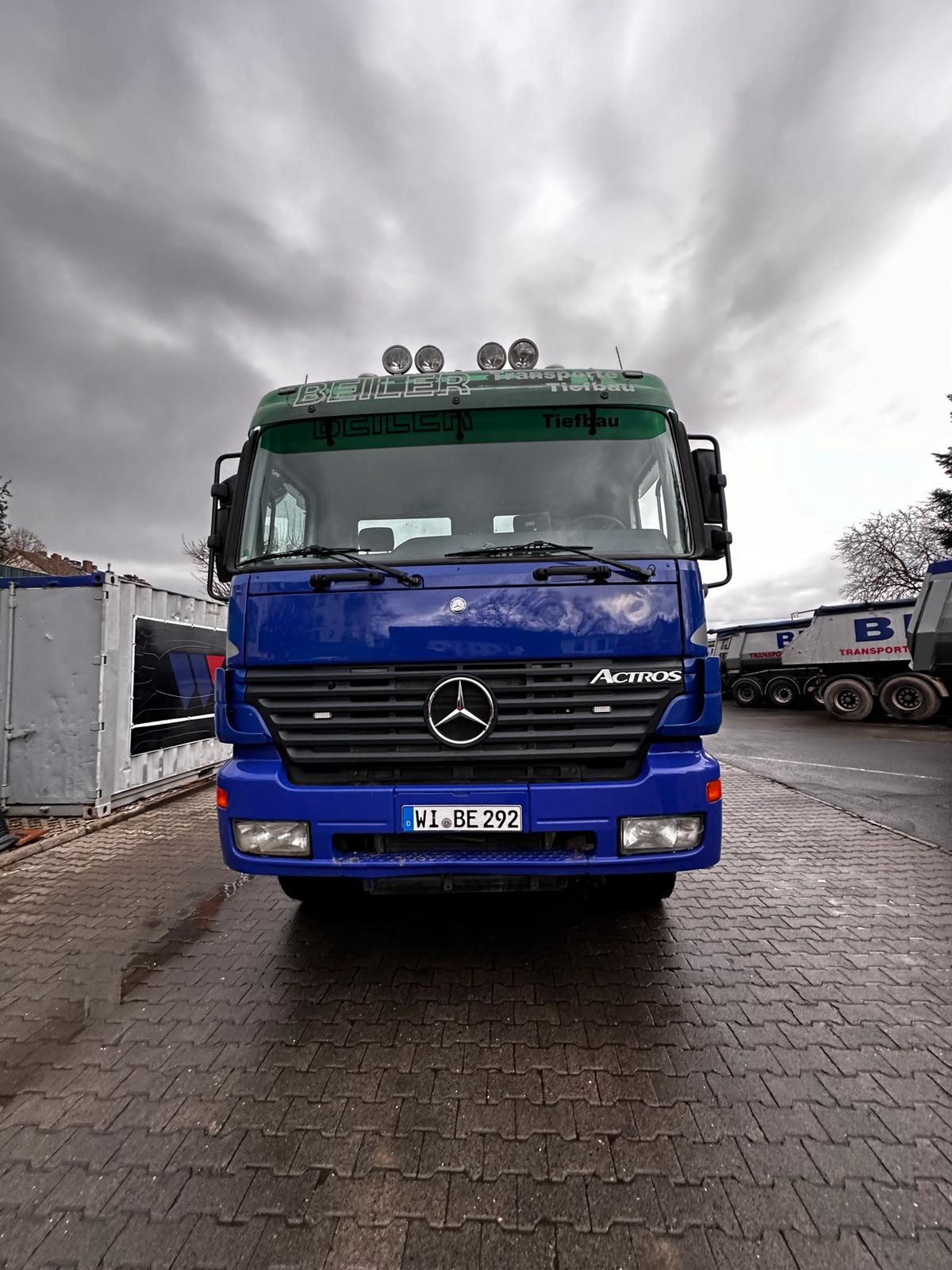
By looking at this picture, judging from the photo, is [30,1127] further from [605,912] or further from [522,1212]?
[605,912]

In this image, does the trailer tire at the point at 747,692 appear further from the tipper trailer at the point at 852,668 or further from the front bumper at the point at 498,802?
the front bumper at the point at 498,802

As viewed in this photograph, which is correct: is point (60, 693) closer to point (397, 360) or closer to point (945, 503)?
point (397, 360)

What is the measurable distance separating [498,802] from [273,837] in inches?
39.7

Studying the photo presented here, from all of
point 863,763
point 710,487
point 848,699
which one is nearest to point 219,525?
point 710,487

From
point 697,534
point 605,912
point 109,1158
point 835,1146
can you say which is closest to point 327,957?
point 109,1158

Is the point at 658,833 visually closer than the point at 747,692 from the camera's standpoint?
Yes

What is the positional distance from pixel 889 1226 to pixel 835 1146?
26 centimetres

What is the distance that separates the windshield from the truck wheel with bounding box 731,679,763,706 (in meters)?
19.6

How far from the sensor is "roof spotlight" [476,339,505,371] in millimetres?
3576

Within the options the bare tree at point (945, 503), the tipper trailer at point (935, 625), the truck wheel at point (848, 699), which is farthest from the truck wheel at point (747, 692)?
the bare tree at point (945, 503)

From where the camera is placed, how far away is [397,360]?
3.68 metres

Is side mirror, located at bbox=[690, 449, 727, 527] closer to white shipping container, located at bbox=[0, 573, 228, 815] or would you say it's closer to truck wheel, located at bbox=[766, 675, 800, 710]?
white shipping container, located at bbox=[0, 573, 228, 815]

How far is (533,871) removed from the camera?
2.52m

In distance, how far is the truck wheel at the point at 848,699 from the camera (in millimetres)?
16062
